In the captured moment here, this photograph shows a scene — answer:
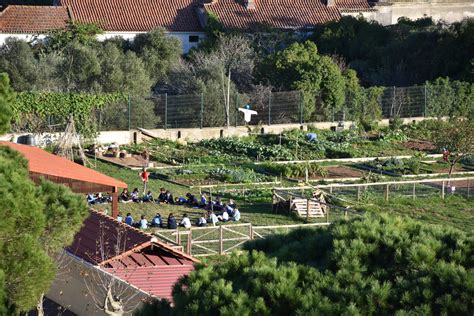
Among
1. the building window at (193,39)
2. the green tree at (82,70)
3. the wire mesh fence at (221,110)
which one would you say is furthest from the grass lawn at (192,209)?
the building window at (193,39)

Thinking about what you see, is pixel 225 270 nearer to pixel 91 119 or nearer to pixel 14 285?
pixel 14 285

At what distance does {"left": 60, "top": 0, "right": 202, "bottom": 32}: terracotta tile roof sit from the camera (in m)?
59.7

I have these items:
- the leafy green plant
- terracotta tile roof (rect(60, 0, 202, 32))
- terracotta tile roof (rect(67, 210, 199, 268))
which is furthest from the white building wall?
terracotta tile roof (rect(67, 210, 199, 268))

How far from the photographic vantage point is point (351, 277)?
16094 millimetres

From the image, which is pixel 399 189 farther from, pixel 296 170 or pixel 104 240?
pixel 104 240

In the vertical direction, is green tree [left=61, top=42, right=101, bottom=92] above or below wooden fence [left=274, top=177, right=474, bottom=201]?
above

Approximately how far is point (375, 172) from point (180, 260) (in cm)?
1687

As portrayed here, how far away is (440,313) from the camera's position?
15.3 m

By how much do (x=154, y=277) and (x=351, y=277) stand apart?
323 inches

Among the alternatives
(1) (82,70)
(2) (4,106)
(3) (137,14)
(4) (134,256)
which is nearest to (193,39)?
(3) (137,14)

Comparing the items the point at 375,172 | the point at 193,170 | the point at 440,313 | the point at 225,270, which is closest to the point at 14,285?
the point at 225,270

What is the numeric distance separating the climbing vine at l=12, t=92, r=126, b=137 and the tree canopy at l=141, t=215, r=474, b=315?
25331 mm

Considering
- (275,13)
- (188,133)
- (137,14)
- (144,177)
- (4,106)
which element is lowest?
(144,177)

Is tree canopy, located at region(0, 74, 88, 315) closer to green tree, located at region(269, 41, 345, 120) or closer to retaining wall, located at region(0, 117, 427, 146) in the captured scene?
retaining wall, located at region(0, 117, 427, 146)
